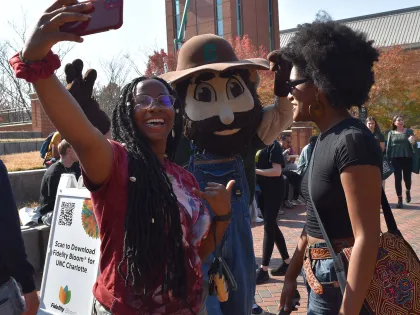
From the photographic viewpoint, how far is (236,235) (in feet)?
10.9

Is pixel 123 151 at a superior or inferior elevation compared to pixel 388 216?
superior

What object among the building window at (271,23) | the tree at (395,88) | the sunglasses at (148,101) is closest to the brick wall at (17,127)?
the tree at (395,88)

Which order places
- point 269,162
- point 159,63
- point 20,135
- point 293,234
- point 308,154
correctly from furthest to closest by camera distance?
point 159,63, point 20,135, point 293,234, point 269,162, point 308,154

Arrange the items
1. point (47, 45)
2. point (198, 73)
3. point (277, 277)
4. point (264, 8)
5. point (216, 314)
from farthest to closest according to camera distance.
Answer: point (264, 8), point (277, 277), point (198, 73), point (216, 314), point (47, 45)

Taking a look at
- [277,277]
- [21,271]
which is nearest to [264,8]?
[277,277]

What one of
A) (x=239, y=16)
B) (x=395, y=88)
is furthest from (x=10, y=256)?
(x=239, y=16)

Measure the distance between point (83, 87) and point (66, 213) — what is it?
3.91ft

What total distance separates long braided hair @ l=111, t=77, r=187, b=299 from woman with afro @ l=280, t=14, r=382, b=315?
65 cm

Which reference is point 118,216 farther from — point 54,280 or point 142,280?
point 54,280

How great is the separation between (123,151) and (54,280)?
111 inches

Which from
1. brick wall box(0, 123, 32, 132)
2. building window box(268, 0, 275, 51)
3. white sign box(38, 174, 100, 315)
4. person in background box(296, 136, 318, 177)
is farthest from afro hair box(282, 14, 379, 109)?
building window box(268, 0, 275, 51)

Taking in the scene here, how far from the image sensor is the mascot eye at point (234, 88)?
3604 mm

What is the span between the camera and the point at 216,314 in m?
3.11

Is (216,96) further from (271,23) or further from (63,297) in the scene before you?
(271,23)
